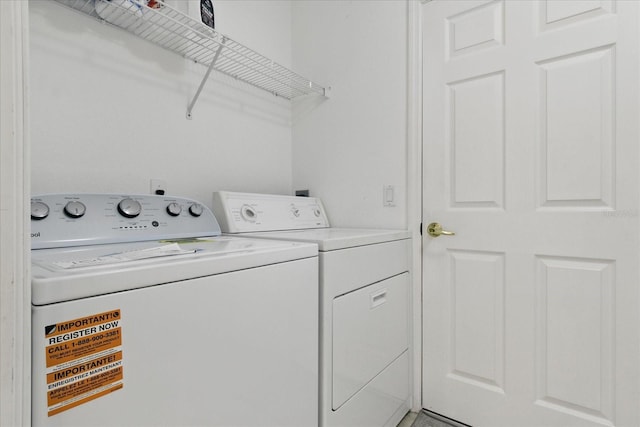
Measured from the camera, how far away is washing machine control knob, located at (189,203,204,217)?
53.6 inches

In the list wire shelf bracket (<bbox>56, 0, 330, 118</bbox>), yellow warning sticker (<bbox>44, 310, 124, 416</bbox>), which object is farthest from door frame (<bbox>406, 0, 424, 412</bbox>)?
yellow warning sticker (<bbox>44, 310, 124, 416</bbox>)

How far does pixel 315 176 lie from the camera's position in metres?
2.02

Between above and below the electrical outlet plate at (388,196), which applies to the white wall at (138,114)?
above

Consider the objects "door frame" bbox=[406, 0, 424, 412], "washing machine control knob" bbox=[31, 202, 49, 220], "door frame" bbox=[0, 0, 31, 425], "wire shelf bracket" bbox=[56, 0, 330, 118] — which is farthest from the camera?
"door frame" bbox=[406, 0, 424, 412]

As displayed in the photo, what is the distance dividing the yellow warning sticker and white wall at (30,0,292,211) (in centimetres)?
83

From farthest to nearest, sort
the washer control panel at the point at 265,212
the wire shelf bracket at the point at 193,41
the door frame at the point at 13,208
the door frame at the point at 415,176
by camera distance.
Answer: the door frame at the point at 415,176, the washer control panel at the point at 265,212, the wire shelf bracket at the point at 193,41, the door frame at the point at 13,208

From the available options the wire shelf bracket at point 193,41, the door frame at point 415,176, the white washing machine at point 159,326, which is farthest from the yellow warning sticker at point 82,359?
the door frame at point 415,176

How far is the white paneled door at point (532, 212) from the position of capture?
1.21m

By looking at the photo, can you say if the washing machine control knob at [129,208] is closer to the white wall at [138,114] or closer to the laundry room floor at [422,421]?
the white wall at [138,114]

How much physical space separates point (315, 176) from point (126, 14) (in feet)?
3.84

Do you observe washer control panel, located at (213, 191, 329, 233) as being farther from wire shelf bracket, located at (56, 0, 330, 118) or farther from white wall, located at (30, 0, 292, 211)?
wire shelf bracket, located at (56, 0, 330, 118)

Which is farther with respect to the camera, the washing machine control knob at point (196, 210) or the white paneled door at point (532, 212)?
the washing machine control knob at point (196, 210)

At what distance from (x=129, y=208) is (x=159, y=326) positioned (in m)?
0.66

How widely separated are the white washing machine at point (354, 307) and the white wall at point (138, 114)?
278 mm
